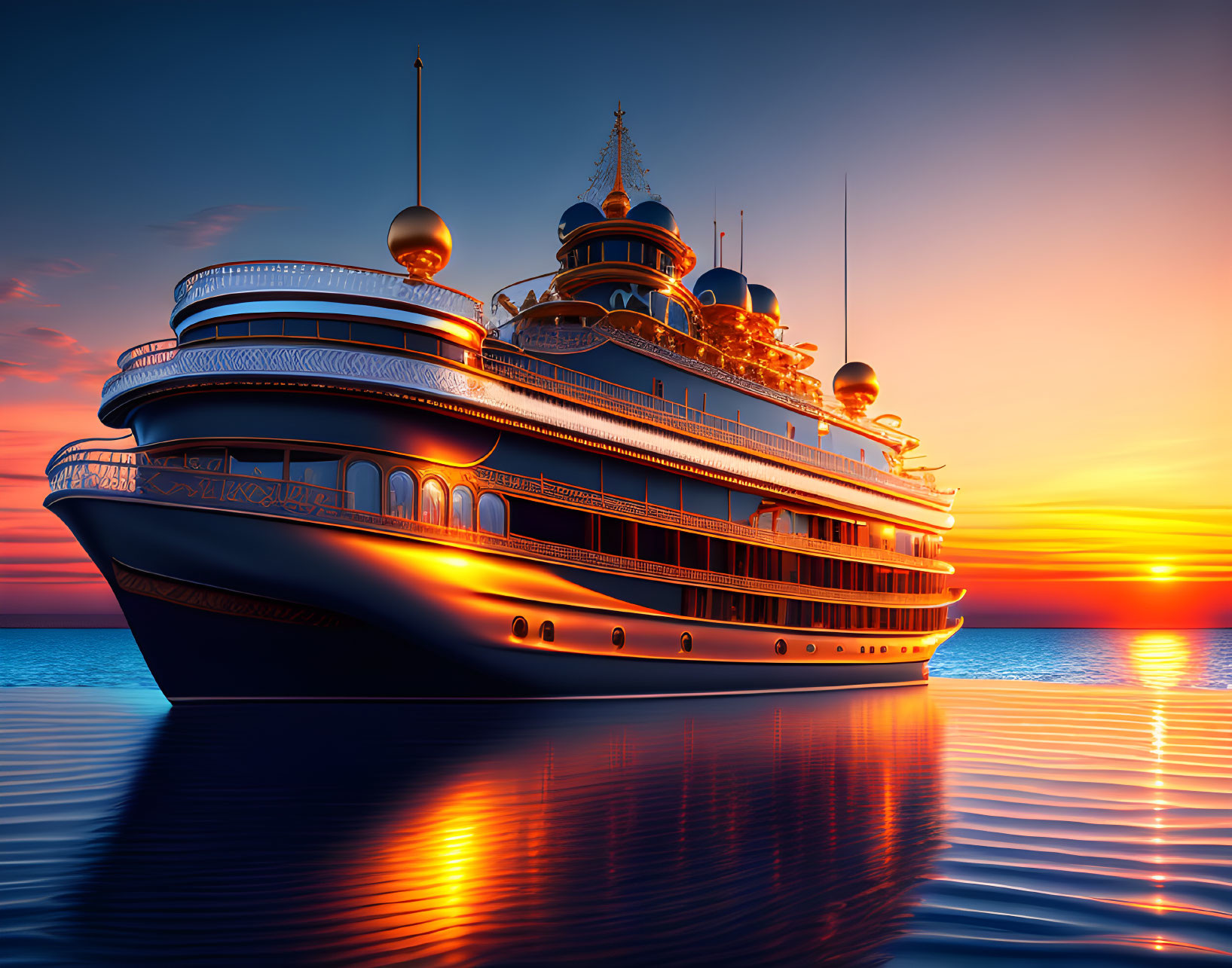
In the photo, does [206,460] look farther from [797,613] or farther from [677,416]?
[797,613]

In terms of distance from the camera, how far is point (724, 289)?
107 feet

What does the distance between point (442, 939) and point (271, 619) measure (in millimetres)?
12926

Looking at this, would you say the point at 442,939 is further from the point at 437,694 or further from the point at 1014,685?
the point at 1014,685

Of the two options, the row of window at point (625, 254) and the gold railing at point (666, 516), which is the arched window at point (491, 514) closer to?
the gold railing at point (666, 516)

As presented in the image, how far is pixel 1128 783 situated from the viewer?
1123cm

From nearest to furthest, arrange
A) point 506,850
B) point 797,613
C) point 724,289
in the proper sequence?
point 506,850
point 797,613
point 724,289

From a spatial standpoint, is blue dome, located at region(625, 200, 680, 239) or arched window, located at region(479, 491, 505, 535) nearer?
arched window, located at region(479, 491, 505, 535)

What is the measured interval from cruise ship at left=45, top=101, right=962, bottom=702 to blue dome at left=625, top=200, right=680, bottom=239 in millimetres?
3298

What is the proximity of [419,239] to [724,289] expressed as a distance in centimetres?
1726

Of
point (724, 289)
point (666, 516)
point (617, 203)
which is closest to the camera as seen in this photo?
point (666, 516)

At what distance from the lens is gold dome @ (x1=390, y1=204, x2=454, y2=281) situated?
19.0 meters

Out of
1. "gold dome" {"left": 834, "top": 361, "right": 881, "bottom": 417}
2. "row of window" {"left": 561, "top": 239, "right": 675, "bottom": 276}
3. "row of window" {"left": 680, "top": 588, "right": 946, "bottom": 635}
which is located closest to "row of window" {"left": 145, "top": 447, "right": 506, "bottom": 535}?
"row of window" {"left": 680, "top": 588, "right": 946, "bottom": 635}

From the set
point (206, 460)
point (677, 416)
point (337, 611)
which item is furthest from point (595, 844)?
point (677, 416)

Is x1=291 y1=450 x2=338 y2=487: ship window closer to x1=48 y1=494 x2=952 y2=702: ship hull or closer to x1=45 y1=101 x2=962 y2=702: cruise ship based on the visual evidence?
x1=45 y1=101 x2=962 y2=702: cruise ship
